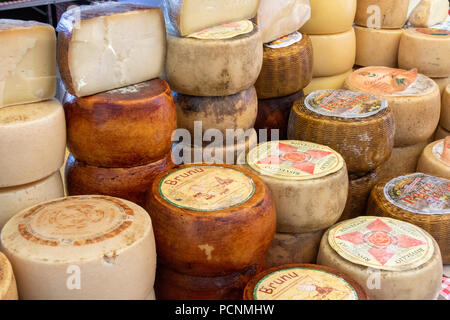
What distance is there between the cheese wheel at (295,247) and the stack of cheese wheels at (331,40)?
0.97 m

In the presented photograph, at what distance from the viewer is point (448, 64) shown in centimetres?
252

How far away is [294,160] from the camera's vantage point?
69.9 inches

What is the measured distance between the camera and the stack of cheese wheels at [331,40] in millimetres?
2369

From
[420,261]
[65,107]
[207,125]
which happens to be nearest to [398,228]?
[420,261]

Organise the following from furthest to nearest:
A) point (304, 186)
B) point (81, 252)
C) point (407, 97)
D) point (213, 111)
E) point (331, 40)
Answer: point (331, 40), point (407, 97), point (213, 111), point (304, 186), point (81, 252)

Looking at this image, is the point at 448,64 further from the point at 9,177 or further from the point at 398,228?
the point at 9,177

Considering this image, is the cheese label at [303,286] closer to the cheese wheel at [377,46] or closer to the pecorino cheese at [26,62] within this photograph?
the pecorino cheese at [26,62]

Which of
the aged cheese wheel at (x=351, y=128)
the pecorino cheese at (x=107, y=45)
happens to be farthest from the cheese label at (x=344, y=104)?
the pecorino cheese at (x=107, y=45)

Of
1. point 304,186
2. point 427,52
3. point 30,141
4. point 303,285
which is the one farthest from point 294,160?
point 427,52

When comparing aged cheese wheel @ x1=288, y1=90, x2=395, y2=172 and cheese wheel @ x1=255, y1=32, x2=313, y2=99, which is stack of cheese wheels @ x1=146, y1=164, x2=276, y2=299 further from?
cheese wheel @ x1=255, y1=32, x2=313, y2=99

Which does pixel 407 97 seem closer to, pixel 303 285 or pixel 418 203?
pixel 418 203

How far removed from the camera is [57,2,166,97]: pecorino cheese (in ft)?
4.82

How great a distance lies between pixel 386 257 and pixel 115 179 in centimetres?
82

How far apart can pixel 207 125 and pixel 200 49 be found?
0.28 metres
